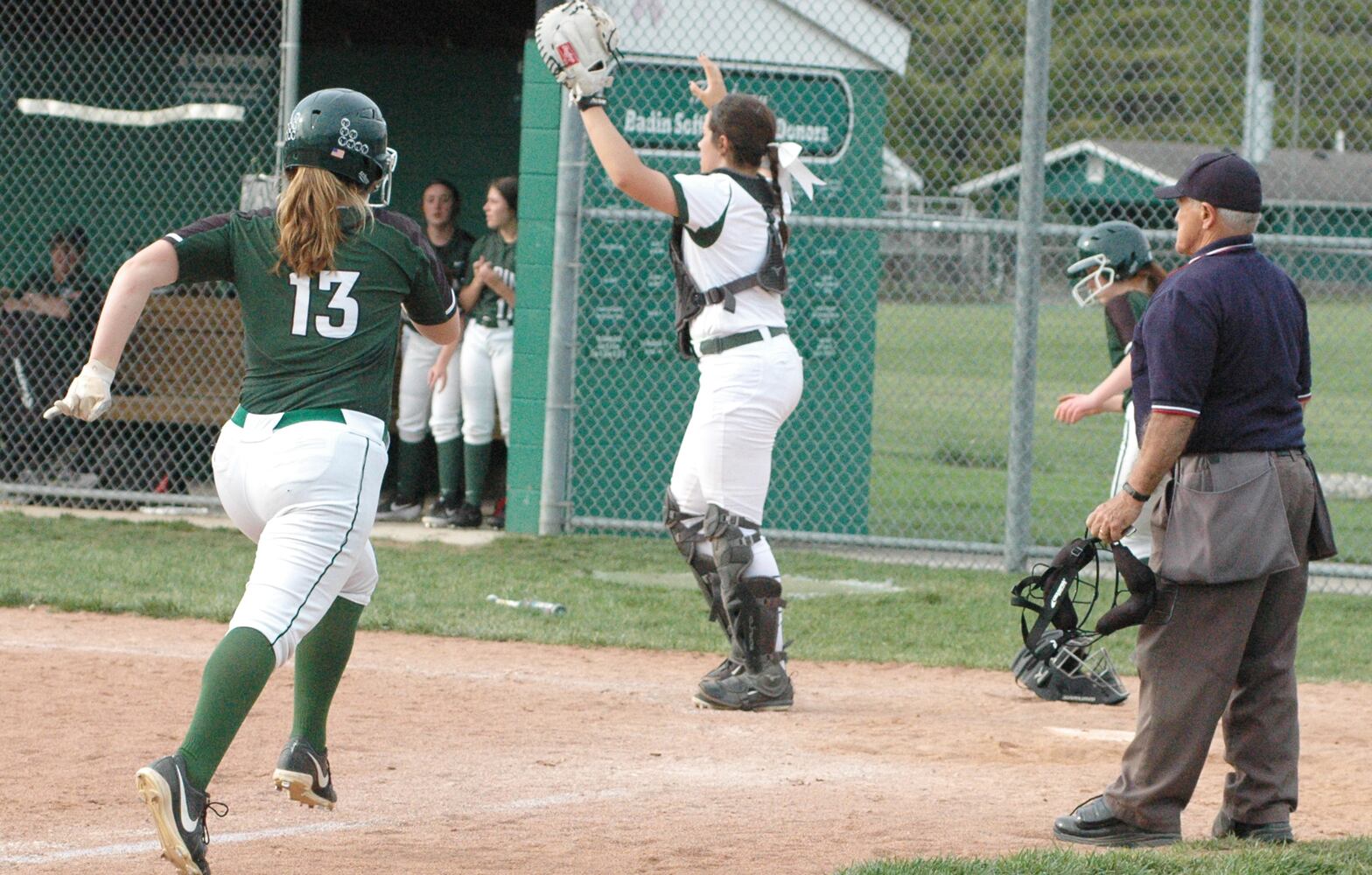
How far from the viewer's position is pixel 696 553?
238 inches

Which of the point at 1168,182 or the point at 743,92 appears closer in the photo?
the point at 743,92

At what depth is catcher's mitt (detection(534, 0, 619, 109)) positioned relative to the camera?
5328mm

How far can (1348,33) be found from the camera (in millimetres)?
17812

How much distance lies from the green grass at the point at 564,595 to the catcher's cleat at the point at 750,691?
43.6 inches

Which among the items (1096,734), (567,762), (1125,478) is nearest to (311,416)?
(567,762)

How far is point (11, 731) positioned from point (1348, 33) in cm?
1641

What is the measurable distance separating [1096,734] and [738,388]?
173 cm

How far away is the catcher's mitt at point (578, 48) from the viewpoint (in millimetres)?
5328

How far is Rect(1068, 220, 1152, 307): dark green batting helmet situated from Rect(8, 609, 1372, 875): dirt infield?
1.62 m

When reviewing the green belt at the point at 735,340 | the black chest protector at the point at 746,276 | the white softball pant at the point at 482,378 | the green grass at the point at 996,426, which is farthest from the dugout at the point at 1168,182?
the green belt at the point at 735,340

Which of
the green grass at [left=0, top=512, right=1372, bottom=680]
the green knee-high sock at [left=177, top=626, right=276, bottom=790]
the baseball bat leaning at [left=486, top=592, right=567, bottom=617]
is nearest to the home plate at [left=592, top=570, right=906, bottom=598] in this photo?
the green grass at [left=0, top=512, right=1372, bottom=680]

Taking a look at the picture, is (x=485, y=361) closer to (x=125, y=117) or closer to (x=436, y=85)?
(x=436, y=85)

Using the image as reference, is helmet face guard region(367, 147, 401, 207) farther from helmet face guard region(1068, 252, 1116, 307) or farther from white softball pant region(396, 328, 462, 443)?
white softball pant region(396, 328, 462, 443)

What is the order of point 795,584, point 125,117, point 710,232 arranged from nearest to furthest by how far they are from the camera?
point 710,232
point 795,584
point 125,117
